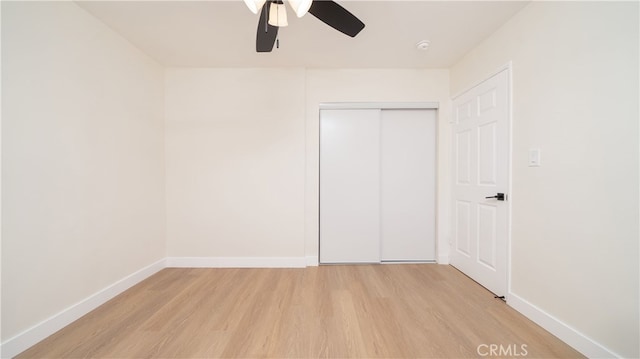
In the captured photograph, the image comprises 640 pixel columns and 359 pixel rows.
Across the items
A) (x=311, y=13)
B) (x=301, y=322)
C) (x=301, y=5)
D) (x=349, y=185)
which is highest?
(x=311, y=13)

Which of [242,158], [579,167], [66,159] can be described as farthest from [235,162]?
[579,167]

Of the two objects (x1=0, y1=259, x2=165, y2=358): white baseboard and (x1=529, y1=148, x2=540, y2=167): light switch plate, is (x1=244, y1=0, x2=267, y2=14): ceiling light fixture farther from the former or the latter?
(x1=0, y1=259, x2=165, y2=358): white baseboard

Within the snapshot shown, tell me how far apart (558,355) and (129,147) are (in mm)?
3628

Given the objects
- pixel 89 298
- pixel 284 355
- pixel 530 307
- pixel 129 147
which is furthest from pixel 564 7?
pixel 89 298

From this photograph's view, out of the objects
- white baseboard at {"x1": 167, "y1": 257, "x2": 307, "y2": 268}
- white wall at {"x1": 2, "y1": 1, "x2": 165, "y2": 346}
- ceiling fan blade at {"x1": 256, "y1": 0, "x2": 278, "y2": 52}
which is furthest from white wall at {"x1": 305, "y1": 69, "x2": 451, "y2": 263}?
white wall at {"x1": 2, "y1": 1, "x2": 165, "y2": 346}

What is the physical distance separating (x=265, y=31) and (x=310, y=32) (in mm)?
718

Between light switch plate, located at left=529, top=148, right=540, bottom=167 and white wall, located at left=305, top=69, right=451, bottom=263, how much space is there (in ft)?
3.54

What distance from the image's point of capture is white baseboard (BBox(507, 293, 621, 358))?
49.9 inches

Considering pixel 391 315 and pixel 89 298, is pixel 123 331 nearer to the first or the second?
pixel 89 298

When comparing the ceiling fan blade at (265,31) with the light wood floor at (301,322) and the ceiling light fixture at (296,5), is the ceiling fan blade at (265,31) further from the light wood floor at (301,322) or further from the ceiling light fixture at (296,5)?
the light wood floor at (301,322)

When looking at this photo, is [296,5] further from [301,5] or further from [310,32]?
[310,32]

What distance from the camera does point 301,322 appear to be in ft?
5.37

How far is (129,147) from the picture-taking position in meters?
2.22

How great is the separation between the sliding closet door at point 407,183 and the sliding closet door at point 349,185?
6.2 inches
